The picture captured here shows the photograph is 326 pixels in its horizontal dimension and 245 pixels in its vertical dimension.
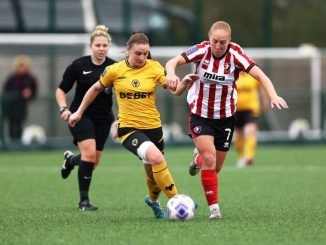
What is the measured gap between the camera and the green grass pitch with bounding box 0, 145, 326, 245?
8.41 meters

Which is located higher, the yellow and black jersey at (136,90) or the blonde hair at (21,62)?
the yellow and black jersey at (136,90)

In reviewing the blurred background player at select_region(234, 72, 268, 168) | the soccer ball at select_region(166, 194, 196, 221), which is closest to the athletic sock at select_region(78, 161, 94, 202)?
the soccer ball at select_region(166, 194, 196, 221)

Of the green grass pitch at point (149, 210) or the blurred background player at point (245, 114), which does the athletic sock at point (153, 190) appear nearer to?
the green grass pitch at point (149, 210)

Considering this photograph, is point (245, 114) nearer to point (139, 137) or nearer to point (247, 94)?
point (247, 94)

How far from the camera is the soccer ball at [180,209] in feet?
31.0

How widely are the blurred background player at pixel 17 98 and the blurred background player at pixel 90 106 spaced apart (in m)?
10.9

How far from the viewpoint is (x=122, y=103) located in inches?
394

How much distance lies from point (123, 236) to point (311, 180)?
698 centimetres

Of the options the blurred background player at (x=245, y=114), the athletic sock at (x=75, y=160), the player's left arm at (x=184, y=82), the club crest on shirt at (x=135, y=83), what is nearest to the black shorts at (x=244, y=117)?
the blurred background player at (x=245, y=114)

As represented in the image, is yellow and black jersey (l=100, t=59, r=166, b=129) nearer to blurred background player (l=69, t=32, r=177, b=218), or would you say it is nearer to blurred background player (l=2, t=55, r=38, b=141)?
blurred background player (l=69, t=32, r=177, b=218)

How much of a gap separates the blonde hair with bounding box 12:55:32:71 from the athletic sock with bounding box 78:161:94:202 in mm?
10914

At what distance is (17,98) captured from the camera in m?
22.3

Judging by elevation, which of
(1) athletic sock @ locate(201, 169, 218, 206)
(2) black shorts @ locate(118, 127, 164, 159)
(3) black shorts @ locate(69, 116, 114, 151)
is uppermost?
(2) black shorts @ locate(118, 127, 164, 159)

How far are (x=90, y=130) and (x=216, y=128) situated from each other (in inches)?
64.8
